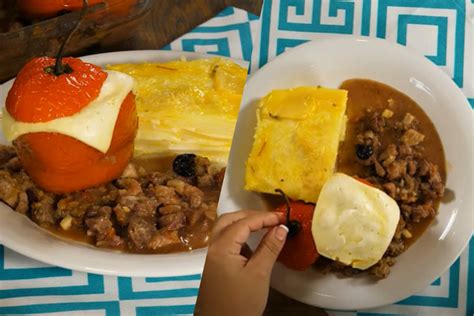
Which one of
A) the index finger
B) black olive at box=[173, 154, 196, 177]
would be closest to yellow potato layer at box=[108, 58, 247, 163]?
black olive at box=[173, 154, 196, 177]

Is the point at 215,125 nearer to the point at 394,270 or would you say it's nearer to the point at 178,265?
the point at 178,265

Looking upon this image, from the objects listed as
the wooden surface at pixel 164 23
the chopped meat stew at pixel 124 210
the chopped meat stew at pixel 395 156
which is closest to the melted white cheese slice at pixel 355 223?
the chopped meat stew at pixel 395 156

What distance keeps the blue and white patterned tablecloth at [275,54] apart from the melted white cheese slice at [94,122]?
157mm

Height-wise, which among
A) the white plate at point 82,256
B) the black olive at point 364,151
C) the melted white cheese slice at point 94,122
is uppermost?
the melted white cheese slice at point 94,122

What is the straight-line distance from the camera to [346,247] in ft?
2.18

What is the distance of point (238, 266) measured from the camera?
751mm

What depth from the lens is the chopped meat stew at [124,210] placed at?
787 mm

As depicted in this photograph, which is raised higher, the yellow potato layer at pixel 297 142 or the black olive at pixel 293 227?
the yellow potato layer at pixel 297 142

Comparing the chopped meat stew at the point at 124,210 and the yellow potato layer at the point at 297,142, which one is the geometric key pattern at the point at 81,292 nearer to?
the chopped meat stew at the point at 124,210

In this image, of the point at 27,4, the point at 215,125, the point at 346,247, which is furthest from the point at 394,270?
the point at 27,4

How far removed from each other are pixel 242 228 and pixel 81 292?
23 centimetres

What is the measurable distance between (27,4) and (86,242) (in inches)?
12.3

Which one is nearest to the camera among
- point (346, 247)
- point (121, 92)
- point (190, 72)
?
point (346, 247)

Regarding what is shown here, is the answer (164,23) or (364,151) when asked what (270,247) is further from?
(164,23)
